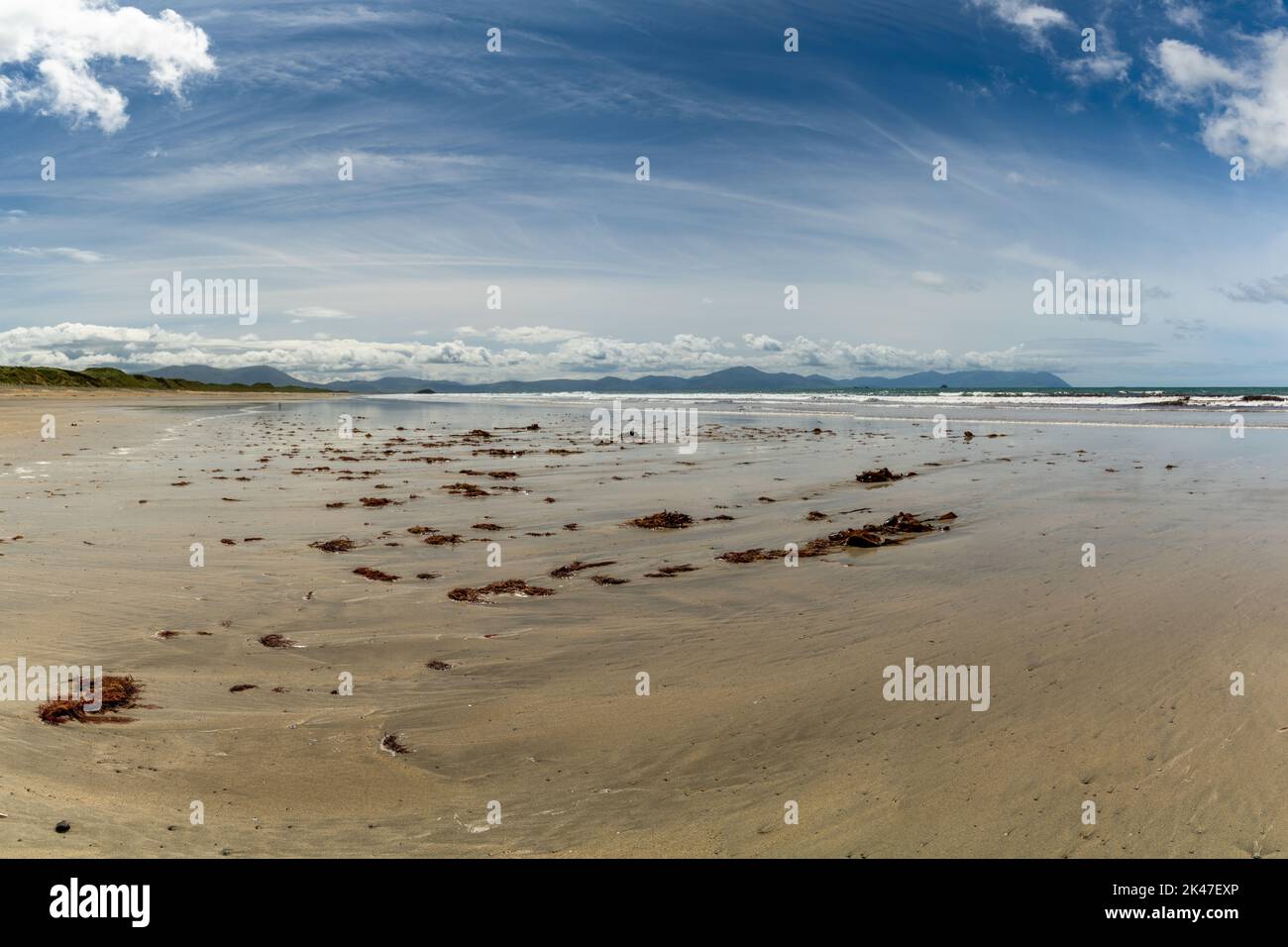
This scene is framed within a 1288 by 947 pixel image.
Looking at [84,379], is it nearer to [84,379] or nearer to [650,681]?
[84,379]

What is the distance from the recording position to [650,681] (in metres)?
6.29

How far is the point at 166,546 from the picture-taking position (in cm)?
1055

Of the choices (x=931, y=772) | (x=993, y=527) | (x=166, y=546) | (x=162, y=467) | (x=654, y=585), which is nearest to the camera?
(x=931, y=772)

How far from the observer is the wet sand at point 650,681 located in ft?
13.5

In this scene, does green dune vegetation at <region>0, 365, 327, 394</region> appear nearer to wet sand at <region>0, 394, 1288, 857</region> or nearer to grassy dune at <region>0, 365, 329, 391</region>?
grassy dune at <region>0, 365, 329, 391</region>

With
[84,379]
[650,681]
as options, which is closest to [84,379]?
[84,379]

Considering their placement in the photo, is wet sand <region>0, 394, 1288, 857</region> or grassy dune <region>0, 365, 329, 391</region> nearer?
wet sand <region>0, 394, 1288, 857</region>

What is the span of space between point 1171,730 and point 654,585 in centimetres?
550

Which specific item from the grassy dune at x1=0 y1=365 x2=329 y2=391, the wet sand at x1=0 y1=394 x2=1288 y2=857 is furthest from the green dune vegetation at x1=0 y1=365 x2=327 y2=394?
the wet sand at x1=0 y1=394 x2=1288 y2=857

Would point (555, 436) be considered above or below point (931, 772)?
above

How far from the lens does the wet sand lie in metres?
4.13

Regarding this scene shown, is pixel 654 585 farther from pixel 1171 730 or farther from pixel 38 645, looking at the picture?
pixel 38 645
